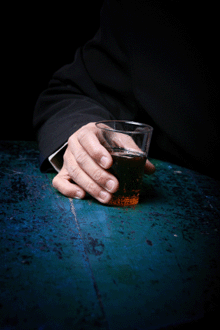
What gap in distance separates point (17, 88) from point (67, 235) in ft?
6.40

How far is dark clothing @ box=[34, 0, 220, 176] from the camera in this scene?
3.71ft

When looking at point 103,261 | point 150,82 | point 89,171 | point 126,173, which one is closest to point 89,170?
point 89,171

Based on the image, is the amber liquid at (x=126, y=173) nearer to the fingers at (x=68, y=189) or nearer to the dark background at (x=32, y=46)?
the fingers at (x=68, y=189)

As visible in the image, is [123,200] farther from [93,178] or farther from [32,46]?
[32,46]

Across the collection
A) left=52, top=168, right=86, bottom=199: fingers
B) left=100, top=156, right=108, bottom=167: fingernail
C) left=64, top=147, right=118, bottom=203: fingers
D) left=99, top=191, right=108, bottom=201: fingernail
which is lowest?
left=52, top=168, right=86, bottom=199: fingers

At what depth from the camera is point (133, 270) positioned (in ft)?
1.61

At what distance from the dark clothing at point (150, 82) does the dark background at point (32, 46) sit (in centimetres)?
82

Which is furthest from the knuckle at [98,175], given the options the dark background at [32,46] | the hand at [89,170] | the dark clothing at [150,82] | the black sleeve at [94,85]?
the dark background at [32,46]

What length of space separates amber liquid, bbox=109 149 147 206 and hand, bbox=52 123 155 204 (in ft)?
0.07

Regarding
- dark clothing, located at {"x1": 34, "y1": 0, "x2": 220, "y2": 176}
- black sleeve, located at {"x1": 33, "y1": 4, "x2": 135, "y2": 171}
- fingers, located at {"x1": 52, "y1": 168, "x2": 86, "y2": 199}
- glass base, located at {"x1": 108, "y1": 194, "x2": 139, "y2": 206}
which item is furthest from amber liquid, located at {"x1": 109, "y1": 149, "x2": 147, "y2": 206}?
black sleeve, located at {"x1": 33, "y1": 4, "x2": 135, "y2": 171}

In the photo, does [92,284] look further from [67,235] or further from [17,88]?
[17,88]

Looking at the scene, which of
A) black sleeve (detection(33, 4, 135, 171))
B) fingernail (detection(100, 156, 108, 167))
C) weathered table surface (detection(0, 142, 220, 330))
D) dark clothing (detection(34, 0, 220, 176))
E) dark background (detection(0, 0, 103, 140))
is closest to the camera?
weathered table surface (detection(0, 142, 220, 330))

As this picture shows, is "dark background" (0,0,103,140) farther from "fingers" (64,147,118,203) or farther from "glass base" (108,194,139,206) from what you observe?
"glass base" (108,194,139,206)

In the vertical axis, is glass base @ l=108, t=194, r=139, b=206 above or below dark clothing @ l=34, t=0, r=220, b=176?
below
